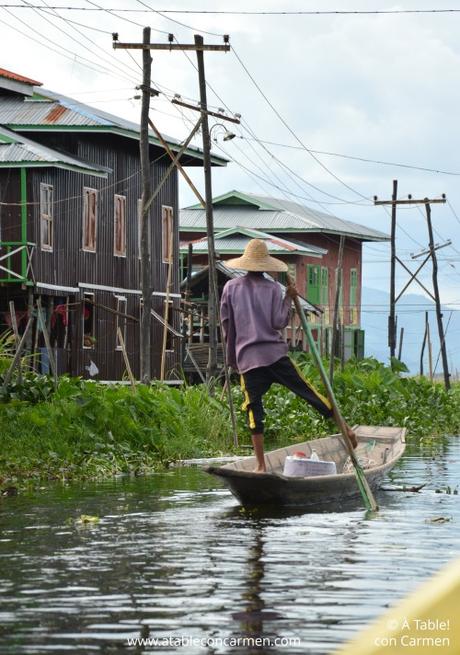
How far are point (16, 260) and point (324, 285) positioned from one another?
33.7 m

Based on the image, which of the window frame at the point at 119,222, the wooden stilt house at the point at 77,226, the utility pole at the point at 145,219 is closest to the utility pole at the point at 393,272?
the wooden stilt house at the point at 77,226

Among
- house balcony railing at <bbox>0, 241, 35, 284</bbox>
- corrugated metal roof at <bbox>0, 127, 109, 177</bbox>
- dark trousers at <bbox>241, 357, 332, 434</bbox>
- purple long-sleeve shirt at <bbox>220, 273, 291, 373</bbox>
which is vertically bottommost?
dark trousers at <bbox>241, 357, 332, 434</bbox>

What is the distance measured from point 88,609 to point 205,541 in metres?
2.98

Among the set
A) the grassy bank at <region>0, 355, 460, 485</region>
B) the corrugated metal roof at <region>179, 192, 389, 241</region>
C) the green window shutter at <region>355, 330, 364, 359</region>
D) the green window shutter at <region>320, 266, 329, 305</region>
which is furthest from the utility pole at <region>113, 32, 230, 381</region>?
the green window shutter at <region>355, 330, 364, 359</region>

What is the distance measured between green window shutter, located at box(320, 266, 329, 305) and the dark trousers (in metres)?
50.7

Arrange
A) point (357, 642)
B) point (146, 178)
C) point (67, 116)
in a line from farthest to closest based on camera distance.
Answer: point (67, 116)
point (146, 178)
point (357, 642)

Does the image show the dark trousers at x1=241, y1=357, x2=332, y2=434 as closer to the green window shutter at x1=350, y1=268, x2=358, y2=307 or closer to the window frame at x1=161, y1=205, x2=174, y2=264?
the window frame at x1=161, y1=205, x2=174, y2=264

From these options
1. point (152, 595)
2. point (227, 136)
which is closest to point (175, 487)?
point (152, 595)

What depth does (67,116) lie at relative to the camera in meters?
35.3

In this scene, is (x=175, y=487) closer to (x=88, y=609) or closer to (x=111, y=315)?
(x=88, y=609)

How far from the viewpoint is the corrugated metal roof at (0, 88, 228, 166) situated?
114ft

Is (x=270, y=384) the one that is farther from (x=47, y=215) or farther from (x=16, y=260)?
(x=47, y=215)

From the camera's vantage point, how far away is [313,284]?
6241 centimetres

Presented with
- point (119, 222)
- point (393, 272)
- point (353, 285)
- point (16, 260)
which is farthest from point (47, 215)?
point (353, 285)
